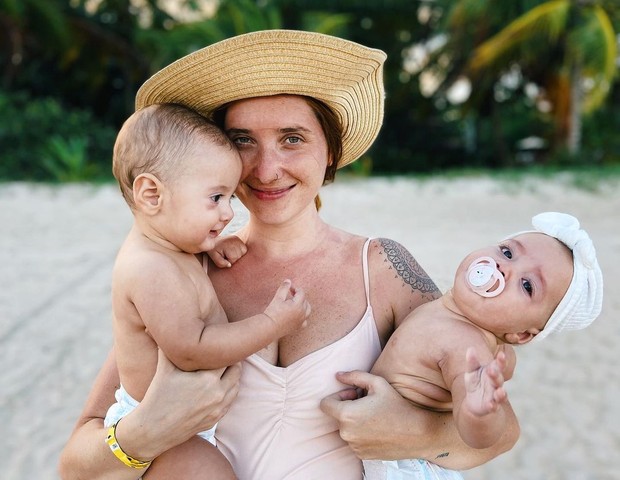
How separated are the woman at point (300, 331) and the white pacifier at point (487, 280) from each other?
0.19 metres

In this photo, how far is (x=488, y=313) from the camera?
1.88 m

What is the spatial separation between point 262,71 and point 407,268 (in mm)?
713

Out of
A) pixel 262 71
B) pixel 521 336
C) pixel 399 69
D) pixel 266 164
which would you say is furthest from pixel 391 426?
pixel 399 69

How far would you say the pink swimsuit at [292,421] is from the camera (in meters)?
1.85

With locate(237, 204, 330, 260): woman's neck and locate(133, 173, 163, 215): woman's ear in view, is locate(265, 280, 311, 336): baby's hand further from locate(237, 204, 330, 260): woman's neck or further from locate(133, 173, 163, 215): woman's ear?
locate(133, 173, 163, 215): woman's ear

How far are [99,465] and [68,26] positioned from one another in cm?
1918

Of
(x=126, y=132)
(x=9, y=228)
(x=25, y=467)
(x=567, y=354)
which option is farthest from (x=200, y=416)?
(x=9, y=228)

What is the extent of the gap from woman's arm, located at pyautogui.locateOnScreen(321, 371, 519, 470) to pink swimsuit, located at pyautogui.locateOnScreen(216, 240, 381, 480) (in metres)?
0.06

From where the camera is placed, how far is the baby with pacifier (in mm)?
1820

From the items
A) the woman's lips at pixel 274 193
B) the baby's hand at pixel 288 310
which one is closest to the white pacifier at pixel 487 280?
the baby's hand at pixel 288 310

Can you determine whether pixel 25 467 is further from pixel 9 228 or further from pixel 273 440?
pixel 9 228

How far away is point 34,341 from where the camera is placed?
21.0 ft

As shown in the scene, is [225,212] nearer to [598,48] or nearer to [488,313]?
[488,313]

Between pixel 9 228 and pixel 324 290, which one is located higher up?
pixel 324 290
